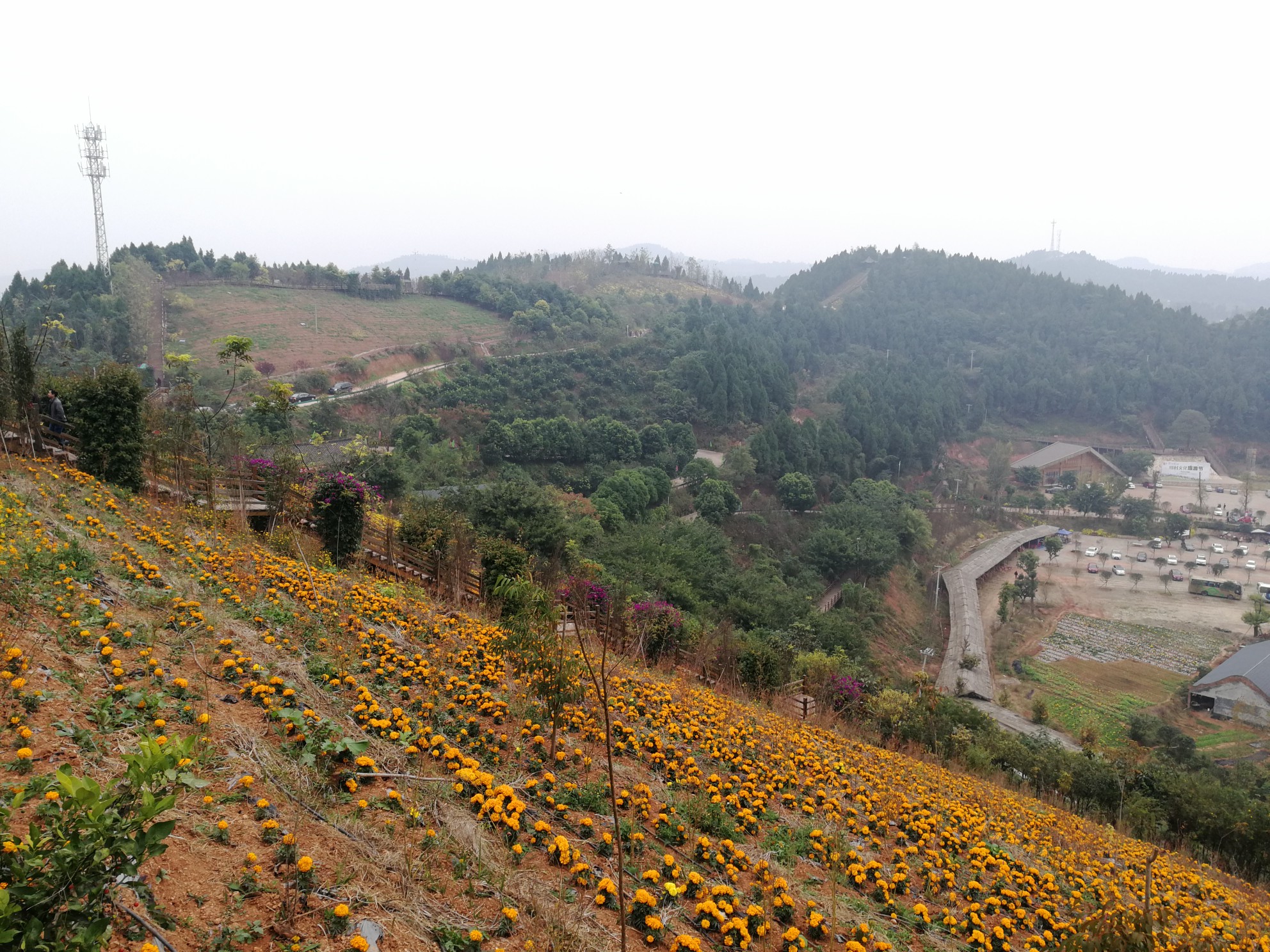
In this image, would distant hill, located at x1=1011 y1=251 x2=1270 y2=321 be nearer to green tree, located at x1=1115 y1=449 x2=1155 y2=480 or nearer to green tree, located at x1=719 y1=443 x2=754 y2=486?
green tree, located at x1=1115 y1=449 x2=1155 y2=480

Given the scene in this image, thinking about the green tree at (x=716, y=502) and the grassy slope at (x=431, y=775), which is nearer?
the grassy slope at (x=431, y=775)

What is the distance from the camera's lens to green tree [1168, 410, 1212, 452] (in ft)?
209

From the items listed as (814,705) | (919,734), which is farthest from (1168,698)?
(814,705)

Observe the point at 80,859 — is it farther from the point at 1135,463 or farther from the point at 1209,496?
the point at 1135,463

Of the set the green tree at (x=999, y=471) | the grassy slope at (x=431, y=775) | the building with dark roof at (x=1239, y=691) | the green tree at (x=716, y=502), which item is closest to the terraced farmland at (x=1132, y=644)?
the building with dark roof at (x=1239, y=691)

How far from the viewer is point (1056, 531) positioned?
45.8 m

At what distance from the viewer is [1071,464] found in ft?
190

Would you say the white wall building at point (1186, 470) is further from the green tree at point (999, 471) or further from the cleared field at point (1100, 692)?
the cleared field at point (1100, 692)

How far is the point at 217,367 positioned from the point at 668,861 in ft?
119

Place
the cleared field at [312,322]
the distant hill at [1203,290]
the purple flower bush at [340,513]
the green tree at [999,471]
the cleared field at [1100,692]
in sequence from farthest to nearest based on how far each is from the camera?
the distant hill at [1203,290]
the green tree at [999,471]
the cleared field at [312,322]
the cleared field at [1100,692]
the purple flower bush at [340,513]

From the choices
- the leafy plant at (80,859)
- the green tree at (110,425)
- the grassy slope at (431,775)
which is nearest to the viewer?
the leafy plant at (80,859)

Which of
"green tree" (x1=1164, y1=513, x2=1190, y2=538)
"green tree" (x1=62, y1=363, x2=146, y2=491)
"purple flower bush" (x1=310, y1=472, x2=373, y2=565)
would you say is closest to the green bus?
"green tree" (x1=1164, y1=513, x2=1190, y2=538)

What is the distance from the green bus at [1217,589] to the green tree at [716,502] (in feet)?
83.3

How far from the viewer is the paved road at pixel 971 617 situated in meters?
24.1
